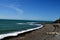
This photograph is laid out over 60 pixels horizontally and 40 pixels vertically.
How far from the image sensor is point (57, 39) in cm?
1375

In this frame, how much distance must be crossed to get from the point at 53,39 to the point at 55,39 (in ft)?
0.67

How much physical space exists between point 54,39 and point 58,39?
1.31 feet

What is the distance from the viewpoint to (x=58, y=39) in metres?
13.8

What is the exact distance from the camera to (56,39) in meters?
13.7

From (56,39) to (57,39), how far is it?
102mm

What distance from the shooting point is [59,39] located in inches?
541

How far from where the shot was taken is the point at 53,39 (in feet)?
45.1

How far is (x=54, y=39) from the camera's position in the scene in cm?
1376

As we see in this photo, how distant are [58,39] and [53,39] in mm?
504

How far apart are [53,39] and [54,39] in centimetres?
11

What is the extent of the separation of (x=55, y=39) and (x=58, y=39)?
301 mm

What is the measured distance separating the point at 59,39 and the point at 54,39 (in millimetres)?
497

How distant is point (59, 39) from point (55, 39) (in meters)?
0.40

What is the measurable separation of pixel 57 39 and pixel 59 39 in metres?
0.20
